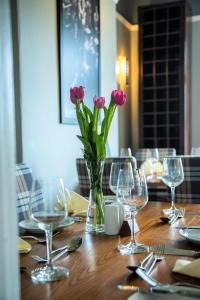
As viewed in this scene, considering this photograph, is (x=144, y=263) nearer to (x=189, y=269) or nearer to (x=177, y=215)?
(x=189, y=269)

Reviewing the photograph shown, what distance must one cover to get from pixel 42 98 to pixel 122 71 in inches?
111

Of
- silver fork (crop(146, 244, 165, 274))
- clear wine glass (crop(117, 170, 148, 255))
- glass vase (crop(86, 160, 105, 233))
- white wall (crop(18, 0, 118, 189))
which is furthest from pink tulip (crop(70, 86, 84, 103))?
white wall (crop(18, 0, 118, 189))

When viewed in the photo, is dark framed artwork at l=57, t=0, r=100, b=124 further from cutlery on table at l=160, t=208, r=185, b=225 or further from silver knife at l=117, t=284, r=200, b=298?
silver knife at l=117, t=284, r=200, b=298

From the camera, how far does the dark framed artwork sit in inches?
117

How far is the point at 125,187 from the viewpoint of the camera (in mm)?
1110

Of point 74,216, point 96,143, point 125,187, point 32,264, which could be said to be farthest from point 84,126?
point 32,264

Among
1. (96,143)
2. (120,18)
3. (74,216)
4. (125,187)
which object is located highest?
(120,18)

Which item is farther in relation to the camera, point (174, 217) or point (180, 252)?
point (174, 217)

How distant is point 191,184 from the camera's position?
202 centimetres

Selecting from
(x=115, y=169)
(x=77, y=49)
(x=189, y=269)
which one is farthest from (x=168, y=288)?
(x=77, y=49)

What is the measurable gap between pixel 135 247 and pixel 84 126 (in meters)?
0.45

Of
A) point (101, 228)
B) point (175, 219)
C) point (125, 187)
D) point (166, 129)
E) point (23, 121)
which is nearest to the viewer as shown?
point (125, 187)

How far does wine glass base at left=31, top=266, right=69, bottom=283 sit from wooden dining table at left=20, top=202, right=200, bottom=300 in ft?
0.04

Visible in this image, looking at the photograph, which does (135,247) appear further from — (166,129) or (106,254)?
(166,129)
